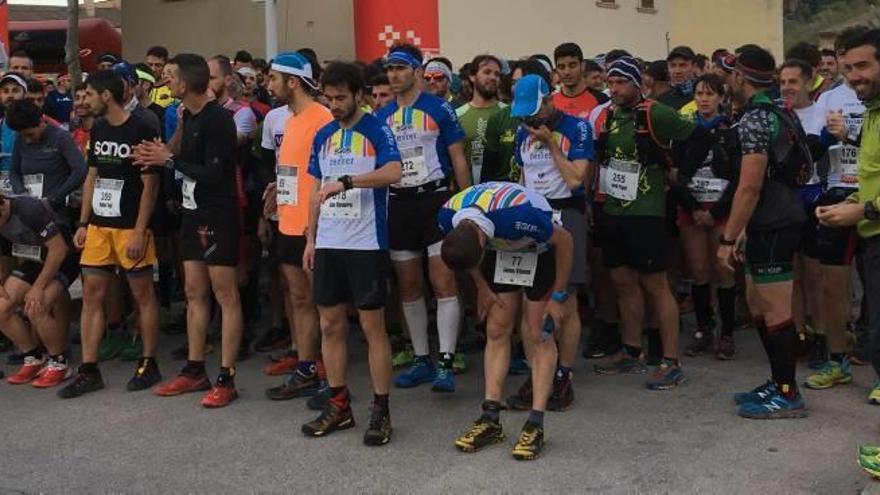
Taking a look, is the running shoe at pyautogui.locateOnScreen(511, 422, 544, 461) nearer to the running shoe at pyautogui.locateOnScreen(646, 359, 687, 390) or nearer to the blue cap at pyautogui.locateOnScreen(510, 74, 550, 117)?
the running shoe at pyautogui.locateOnScreen(646, 359, 687, 390)

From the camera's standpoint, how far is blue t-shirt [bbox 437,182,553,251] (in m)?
4.61

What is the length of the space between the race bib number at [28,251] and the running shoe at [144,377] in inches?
43.1

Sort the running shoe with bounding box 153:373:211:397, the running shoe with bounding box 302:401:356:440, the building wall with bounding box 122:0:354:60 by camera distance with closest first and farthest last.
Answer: the running shoe with bounding box 302:401:356:440
the running shoe with bounding box 153:373:211:397
the building wall with bounding box 122:0:354:60

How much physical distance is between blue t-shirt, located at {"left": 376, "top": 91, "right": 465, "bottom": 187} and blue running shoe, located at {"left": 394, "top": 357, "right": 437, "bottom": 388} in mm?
1156

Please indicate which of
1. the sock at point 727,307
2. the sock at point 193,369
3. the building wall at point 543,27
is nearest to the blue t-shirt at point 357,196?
the sock at point 193,369

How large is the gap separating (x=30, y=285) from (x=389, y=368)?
118 inches

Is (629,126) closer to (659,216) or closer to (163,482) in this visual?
(659,216)

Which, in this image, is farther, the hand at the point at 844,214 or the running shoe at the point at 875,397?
the running shoe at the point at 875,397

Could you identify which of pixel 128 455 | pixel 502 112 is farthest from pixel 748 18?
pixel 128 455

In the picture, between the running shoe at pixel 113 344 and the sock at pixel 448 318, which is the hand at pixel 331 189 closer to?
the sock at pixel 448 318

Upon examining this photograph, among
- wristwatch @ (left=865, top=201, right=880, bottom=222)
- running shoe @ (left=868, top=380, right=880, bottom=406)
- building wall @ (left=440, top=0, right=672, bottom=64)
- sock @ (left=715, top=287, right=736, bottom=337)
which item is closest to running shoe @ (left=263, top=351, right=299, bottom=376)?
sock @ (left=715, top=287, right=736, bottom=337)

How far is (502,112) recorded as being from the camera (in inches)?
253

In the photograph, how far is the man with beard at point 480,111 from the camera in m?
6.68

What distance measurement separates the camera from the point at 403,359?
6.68m
